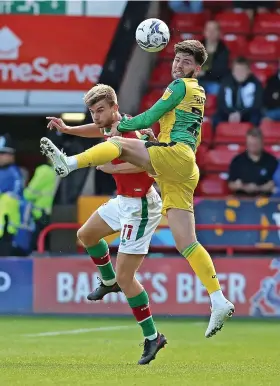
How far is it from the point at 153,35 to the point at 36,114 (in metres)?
8.84

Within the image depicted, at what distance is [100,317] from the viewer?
14188 mm

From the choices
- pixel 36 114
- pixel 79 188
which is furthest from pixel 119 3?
pixel 79 188

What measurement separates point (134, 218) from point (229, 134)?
7495 millimetres

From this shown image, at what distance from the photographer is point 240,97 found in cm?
1641

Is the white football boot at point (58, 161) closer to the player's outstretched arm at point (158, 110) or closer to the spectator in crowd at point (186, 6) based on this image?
the player's outstretched arm at point (158, 110)

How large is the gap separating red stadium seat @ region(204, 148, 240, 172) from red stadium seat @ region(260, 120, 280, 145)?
56 cm

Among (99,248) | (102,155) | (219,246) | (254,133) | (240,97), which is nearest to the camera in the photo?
(102,155)

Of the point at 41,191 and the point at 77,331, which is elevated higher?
the point at 41,191

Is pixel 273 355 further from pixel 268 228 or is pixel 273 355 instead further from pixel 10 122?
pixel 10 122

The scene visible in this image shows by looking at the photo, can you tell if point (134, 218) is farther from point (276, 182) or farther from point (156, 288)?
point (276, 182)

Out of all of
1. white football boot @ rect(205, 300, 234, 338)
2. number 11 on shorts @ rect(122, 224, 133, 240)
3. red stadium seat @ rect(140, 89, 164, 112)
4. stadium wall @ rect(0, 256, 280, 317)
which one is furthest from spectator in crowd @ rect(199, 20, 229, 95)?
white football boot @ rect(205, 300, 234, 338)

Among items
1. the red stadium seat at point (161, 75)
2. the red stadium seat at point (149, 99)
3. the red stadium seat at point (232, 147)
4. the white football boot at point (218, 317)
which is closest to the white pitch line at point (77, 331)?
the white football boot at point (218, 317)

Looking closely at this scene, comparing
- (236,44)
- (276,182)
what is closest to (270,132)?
(276,182)

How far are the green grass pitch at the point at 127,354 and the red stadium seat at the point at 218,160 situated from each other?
10.4ft
